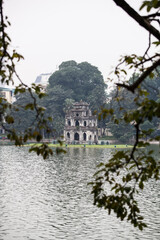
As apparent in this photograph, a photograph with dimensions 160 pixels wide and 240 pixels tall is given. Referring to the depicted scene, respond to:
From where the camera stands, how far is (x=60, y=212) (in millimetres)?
23062

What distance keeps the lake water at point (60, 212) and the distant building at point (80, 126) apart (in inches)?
2404

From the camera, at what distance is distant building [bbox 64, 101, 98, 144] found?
324ft

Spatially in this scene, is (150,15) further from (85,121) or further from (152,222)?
(85,121)

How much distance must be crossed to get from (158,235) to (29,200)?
10.2m

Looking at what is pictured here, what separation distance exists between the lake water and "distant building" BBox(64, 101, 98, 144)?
200 ft

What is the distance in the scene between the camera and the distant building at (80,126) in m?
98.9

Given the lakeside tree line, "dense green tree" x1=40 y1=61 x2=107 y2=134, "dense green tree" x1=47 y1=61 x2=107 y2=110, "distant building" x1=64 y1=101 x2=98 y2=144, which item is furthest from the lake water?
"dense green tree" x1=47 y1=61 x2=107 y2=110

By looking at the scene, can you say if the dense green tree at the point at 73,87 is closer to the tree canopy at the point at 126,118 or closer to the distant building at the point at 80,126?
the distant building at the point at 80,126

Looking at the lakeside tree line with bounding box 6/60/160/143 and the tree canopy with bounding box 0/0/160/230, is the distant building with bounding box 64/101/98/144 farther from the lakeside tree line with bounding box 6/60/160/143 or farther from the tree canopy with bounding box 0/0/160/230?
the tree canopy with bounding box 0/0/160/230

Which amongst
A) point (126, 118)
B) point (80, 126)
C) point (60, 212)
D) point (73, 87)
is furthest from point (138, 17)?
point (73, 87)

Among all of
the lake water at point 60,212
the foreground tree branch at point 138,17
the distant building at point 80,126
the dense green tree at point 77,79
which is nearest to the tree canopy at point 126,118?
the foreground tree branch at point 138,17

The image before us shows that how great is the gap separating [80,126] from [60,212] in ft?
250

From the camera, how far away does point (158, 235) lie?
59.9ft

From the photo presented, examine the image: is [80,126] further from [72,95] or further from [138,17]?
[138,17]
